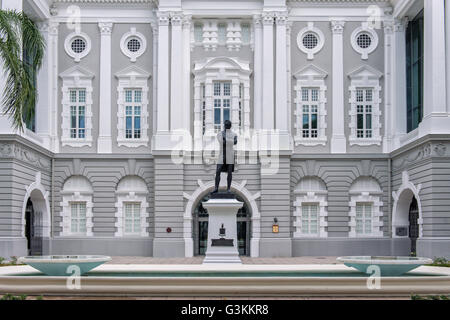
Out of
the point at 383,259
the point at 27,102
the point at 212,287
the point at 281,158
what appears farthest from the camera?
the point at 281,158

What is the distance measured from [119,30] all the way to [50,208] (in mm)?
10768

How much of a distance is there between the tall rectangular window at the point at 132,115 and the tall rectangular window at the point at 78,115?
7.97 feet

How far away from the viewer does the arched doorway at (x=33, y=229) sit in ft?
126

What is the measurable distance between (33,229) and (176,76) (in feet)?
38.0

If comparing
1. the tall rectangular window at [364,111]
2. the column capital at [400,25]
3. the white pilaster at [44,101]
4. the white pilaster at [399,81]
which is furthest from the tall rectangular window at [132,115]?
the column capital at [400,25]

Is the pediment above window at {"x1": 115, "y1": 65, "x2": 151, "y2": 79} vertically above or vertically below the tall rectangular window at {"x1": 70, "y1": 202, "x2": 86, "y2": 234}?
above

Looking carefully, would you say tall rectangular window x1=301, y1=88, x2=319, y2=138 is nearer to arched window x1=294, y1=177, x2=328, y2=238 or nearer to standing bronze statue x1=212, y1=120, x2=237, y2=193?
A: arched window x1=294, y1=177, x2=328, y2=238

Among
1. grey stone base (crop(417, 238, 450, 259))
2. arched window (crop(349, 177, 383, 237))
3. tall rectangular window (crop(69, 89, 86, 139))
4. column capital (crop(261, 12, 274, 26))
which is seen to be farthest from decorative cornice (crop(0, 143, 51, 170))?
grey stone base (crop(417, 238, 450, 259))

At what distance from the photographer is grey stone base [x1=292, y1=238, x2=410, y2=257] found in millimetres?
38875

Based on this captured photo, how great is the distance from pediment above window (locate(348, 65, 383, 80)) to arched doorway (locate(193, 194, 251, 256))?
9423 millimetres

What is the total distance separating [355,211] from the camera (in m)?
39.3

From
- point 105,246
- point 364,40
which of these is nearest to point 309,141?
point 364,40
